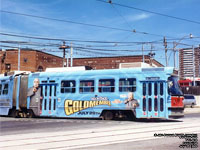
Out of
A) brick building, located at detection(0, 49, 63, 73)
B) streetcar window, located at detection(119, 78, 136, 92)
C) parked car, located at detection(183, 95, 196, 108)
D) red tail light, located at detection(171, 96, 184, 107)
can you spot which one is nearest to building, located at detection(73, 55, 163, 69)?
brick building, located at detection(0, 49, 63, 73)

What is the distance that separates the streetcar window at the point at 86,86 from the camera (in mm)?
19422

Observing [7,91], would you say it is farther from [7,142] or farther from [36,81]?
[7,142]

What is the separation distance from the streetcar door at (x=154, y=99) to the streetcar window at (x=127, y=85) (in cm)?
64

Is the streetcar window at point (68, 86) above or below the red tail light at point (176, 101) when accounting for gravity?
above

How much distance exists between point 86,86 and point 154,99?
448cm

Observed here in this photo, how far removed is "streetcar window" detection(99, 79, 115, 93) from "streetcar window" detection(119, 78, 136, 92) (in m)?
0.52

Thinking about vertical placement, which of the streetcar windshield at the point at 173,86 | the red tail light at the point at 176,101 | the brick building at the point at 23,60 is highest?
the brick building at the point at 23,60

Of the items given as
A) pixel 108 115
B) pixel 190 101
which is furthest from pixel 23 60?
pixel 108 115

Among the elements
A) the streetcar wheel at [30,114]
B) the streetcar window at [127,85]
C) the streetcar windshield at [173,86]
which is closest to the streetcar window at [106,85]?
the streetcar window at [127,85]

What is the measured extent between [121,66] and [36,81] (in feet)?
19.4

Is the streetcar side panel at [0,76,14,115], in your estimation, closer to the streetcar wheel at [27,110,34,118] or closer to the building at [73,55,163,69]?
the streetcar wheel at [27,110,34,118]

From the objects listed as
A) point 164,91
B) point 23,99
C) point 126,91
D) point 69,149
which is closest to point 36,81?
point 23,99

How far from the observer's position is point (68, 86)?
20094 mm

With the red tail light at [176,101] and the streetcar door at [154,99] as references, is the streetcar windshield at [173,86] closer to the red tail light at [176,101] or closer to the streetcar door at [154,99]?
the red tail light at [176,101]
